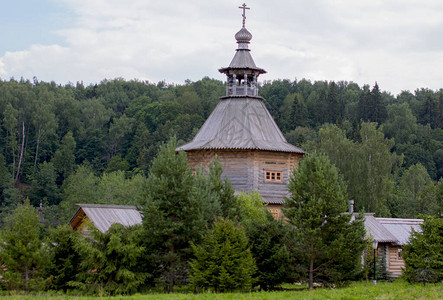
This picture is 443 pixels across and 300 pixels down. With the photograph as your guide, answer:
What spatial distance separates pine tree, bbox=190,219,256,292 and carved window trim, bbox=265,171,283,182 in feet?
49.6

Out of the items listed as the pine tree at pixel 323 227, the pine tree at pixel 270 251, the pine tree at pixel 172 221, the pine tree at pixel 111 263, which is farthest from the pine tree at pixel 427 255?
the pine tree at pixel 111 263

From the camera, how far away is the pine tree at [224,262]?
25.2 metres

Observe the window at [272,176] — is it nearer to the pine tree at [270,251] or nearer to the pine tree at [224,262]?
the pine tree at [270,251]

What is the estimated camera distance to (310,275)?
1098 inches

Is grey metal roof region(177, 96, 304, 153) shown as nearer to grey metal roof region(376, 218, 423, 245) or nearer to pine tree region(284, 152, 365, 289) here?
grey metal roof region(376, 218, 423, 245)

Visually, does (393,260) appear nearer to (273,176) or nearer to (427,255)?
(273,176)

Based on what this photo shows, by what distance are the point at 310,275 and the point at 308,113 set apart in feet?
233

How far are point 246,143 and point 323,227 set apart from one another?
13.6m

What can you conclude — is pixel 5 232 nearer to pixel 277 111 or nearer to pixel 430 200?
pixel 430 200

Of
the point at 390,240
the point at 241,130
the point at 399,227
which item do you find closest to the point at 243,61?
the point at 241,130

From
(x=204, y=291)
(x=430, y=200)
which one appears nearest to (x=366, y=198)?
(x=430, y=200)

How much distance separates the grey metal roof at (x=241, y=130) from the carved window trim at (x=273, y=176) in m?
1.54

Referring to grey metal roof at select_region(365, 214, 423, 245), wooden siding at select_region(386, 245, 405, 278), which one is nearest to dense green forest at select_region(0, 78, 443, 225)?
grey metal roof at select_region(365, 214, 423, 245)

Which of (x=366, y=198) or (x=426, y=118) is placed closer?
(x=366, y=198)
